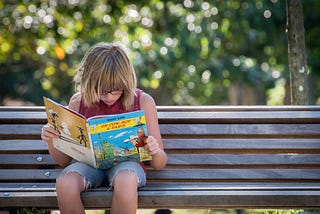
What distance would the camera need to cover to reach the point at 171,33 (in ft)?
32.3

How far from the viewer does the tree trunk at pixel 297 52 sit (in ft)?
15.7

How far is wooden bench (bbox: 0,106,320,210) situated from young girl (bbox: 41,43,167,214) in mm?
325

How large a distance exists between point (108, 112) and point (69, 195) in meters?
0.60

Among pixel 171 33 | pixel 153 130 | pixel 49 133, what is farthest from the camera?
pixel 171 33

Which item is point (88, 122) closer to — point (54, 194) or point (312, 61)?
point (54, 194)

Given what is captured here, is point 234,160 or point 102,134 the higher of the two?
point 102,134

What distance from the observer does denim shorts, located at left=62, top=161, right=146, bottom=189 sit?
3.50 meters

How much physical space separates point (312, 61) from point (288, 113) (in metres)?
7.65

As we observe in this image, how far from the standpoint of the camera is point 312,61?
11531 mm

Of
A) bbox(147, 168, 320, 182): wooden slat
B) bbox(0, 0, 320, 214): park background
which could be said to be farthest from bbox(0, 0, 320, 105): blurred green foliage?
bbox(147, 168, 320, 182): wooden slat

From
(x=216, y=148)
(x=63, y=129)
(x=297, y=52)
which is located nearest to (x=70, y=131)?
(x=63, y=129)

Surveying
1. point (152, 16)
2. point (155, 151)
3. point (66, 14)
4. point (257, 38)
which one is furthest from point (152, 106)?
point (257, 38)

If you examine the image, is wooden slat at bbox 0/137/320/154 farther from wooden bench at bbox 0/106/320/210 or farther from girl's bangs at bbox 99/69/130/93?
girl's bangs at bbox 99/69/130/93

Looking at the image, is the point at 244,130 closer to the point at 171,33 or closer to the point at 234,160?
the point at 234,160
